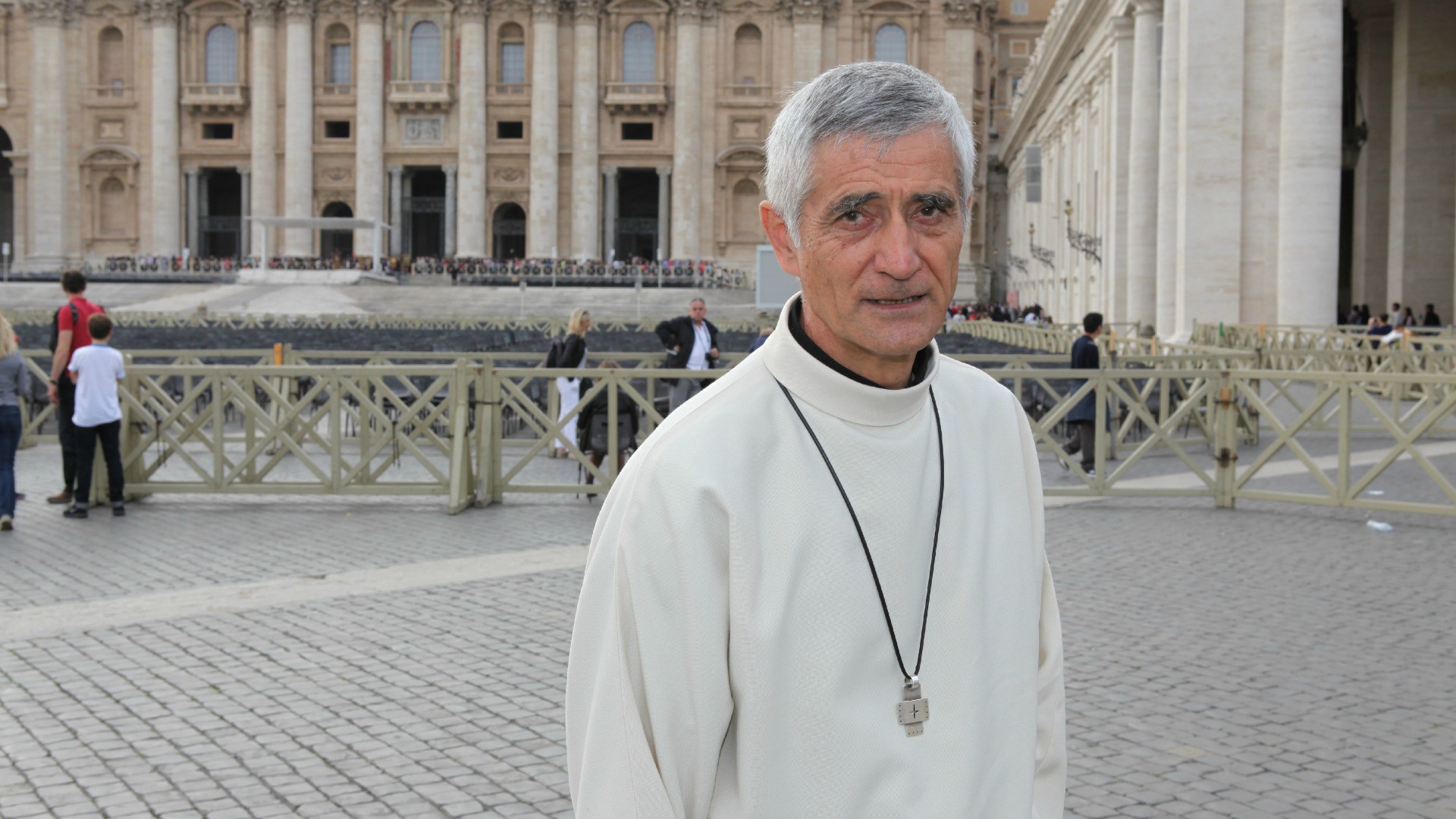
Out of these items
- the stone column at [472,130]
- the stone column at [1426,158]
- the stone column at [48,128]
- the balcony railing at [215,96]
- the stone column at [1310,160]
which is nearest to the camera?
the stone column at [1310,160]

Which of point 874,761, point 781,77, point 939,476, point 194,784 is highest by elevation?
point 781,77

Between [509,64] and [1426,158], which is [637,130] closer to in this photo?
[509,64]

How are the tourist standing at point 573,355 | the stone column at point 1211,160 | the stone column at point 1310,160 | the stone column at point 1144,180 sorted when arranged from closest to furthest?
the tourist standing at point 573,355 → the stone column at point 1310,160 → the stone column at point 1211,160 → the stone column at point 1144,180

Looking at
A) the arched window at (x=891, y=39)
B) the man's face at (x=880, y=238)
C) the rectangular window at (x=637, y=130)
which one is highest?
the arched window at (x=891, y=39)

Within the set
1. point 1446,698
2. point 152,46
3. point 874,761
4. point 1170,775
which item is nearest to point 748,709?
point 874,761

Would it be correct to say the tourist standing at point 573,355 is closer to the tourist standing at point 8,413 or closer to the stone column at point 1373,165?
the tourist standing at point 8,413

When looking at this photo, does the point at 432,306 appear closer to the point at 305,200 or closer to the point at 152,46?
the point at 305,200

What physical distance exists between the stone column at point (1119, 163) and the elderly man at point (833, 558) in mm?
30071

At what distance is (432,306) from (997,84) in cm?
3363

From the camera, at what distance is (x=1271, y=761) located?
4.49 meters

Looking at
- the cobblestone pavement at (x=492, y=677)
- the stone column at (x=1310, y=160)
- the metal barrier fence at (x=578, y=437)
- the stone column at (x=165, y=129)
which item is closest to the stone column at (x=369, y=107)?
the stone column at (x=165, y=129)

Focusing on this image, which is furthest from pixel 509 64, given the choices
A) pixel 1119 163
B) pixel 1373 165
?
pixel 1373 165

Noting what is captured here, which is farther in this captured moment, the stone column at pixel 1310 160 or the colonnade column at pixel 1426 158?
the colonnade column at pixel 1426 158

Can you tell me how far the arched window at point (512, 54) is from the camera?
61.6 m
